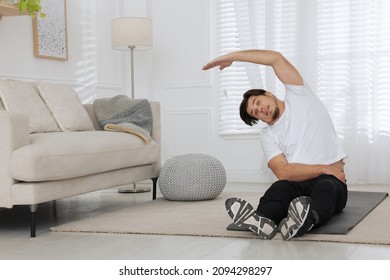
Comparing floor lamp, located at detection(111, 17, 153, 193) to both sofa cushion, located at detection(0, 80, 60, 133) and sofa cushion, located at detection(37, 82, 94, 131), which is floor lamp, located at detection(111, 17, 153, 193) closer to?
sofa cushion, located at detection(37, 82, 94, 131)

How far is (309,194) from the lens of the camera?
3.21 meters

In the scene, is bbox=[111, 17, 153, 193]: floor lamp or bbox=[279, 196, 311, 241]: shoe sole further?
bbox=[111, 17, 153, 193]: floor lamp

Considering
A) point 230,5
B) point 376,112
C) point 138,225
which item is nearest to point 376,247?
point 138,225

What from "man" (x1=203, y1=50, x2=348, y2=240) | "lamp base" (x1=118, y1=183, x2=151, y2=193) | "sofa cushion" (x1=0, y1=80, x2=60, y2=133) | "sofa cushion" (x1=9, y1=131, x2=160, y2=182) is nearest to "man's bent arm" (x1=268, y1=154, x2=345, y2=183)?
"man" (x1=203, y1=50, x2=348, y2=240)

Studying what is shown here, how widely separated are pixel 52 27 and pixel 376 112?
9.03ft

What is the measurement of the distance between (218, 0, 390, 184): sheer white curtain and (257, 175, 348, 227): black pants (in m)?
2.46

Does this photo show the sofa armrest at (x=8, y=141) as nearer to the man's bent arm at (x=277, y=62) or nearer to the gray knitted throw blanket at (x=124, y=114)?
the man's bent arm at (x=277, y=62)

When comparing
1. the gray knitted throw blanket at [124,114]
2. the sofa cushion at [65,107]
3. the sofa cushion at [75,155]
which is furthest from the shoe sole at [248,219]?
the sofa cushion at [65,107]

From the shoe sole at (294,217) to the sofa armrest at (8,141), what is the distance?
4.34 feet

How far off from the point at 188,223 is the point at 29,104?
54.9 inches

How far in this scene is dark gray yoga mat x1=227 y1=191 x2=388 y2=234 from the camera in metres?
3.06

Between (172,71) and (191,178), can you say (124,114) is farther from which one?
(172,71)

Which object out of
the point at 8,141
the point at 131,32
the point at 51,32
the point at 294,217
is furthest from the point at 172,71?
the point at 294,217

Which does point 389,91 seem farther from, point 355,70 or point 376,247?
point 376,247
